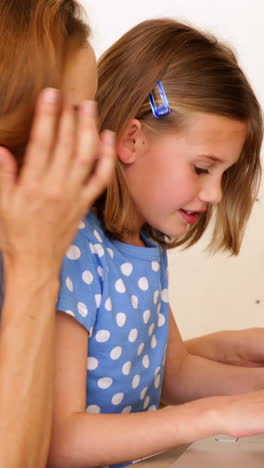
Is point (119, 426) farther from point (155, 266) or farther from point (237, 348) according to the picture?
point (237, 348)

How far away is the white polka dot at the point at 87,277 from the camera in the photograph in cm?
97

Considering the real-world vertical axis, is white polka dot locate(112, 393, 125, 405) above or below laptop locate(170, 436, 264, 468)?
below

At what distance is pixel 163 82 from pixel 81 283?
31cm

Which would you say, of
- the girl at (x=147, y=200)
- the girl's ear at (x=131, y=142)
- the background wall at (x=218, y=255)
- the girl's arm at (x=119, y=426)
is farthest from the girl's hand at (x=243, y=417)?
the background wall at (x=218, y=255)

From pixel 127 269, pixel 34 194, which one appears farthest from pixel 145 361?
pixel 34 194

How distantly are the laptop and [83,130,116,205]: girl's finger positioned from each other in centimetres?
28

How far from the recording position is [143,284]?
110 cm

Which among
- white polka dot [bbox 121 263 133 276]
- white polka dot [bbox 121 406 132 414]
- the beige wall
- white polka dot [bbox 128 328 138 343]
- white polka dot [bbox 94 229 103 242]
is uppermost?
white polka dot [bbox 94 229 103 242]

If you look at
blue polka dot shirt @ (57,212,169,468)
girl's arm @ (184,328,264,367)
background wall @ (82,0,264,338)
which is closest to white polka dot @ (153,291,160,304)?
blue polka dot shirt @ (57,212,169,468)

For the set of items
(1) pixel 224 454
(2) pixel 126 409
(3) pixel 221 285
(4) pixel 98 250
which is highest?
(4) pixel 98 250

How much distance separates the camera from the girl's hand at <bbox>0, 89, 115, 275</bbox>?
69 cm

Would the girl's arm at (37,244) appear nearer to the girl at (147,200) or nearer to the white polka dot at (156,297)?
the girl at (147,200)

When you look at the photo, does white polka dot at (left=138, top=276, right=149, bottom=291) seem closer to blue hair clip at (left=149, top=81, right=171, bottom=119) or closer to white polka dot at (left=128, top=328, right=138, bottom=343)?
white polka dot at (left=128, top=328, right=138, bottom=343)

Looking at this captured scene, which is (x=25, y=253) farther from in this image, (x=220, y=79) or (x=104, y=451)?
(x=220, y=79)
